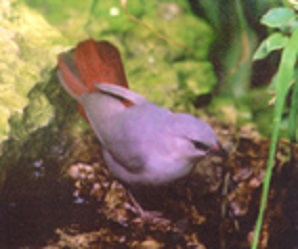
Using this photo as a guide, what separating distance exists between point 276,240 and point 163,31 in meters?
1.15

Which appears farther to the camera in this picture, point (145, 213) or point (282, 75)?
point (145, 213)

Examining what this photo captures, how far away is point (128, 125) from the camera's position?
1784 mm

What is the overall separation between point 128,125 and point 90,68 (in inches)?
10.8

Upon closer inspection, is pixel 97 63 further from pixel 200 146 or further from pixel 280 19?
pixel 280 19

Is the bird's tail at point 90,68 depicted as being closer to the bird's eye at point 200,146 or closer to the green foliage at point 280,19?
the bird's eye at point 200,146

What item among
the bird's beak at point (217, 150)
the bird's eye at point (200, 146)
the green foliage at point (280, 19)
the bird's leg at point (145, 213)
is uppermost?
the green foliage at point (280, 19)

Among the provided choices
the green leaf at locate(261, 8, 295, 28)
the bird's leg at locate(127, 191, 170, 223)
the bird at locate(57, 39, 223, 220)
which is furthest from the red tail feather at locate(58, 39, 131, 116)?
the green leaf at locate(261, 8, 295, 28)

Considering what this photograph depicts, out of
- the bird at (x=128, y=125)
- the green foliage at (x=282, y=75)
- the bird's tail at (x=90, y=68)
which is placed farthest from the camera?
the bird's tail at (x=90, y=68)

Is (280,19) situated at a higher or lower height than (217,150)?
higher

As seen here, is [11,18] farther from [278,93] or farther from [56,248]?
[278,93]

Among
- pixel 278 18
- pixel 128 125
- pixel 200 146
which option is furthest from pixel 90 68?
pixel 278 18

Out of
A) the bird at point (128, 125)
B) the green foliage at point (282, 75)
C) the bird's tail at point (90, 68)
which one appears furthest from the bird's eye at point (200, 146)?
the bird's tail at point (90, 68)

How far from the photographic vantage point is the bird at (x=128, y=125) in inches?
67.0

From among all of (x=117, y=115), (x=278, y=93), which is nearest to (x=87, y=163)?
(x=117, y=115)
